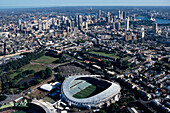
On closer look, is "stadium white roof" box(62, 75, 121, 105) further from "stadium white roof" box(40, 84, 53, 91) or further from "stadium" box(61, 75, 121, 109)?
"stadium white roof" box(40, 84, 53, 91)

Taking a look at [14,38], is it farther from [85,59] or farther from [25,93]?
[25,93]

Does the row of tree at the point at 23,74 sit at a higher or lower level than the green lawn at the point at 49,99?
higher

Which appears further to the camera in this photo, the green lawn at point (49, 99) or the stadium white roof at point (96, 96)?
the green lawn at point (49, 99)

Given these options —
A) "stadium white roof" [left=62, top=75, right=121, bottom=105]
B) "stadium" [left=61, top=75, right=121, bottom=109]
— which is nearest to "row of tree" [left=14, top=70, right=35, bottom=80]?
"stadium" [left=61, top=75, right=121, bottom=109]

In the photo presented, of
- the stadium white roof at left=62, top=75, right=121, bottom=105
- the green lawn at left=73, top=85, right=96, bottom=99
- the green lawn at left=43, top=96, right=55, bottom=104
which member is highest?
the stadium white roof at left=62, top=75, right=121, bottom=105

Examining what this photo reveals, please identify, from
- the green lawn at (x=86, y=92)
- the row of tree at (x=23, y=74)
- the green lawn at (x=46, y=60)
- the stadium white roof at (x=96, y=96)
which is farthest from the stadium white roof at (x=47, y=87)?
the green lawn at (x=46, y=60)

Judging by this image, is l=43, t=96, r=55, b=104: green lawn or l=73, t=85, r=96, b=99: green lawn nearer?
l=43, t=96, r=55, b=104: green lawn

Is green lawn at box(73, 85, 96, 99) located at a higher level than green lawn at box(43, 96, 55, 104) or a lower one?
higher

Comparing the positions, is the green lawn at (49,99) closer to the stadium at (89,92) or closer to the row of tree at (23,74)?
the stadium at (89,92)

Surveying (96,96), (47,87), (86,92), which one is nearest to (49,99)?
(47,87)
